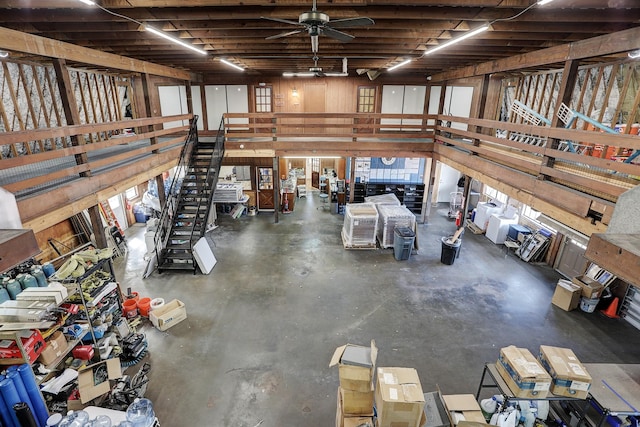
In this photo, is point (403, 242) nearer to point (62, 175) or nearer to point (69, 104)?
point (62, 175)

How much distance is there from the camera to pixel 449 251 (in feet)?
31.2

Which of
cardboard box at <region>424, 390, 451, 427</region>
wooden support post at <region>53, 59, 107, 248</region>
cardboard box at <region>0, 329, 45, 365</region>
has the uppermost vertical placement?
wooden support post at <region>53, 59, 107, 248</region>

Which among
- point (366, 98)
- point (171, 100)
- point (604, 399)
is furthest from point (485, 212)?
point (171, 100)

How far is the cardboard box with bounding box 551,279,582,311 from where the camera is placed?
294 inches

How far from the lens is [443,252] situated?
9.66 meters

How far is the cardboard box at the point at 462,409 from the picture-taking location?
4082 millimetres

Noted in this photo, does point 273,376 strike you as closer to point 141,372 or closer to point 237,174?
point 141,372

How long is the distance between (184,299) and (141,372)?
2.48 m

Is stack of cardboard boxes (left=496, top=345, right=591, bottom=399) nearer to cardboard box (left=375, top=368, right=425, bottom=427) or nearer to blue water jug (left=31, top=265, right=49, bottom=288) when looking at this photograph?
cardboard box (left=375, top=368, right=425, bottom=427)

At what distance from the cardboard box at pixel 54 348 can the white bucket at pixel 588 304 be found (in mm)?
10458

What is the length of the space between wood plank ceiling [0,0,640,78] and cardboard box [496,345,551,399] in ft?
15.3

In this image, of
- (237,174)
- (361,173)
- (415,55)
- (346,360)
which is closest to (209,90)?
(237,174)

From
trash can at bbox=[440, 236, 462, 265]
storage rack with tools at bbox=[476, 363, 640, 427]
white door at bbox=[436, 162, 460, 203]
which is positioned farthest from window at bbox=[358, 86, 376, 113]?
storage rack with tools at bbox=[476, 363, 640, 427]

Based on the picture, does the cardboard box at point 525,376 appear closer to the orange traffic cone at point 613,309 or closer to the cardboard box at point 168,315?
the orange traffic cone at point 613,309
